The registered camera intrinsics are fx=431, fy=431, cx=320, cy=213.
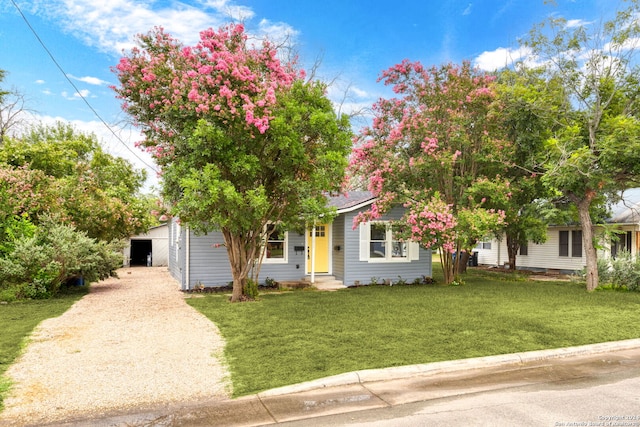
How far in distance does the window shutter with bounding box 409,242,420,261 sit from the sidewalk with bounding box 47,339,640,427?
31.1 ft

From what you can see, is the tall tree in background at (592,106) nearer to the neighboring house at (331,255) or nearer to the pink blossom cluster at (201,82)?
the neighboring house at (331,255)

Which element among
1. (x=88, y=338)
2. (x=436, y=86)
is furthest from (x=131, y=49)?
(x=436, y=86)

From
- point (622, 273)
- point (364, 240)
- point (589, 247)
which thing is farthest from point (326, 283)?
point (622, 273)

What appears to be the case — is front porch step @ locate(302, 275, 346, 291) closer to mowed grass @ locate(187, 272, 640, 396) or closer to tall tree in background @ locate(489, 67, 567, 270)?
mowed grass @ locate(187, 272, 640, 396)

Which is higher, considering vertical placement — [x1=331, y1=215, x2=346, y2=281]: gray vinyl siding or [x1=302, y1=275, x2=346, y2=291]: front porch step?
[x1=331, y1=215, x2=346, y2=281]: gray vinyl siding

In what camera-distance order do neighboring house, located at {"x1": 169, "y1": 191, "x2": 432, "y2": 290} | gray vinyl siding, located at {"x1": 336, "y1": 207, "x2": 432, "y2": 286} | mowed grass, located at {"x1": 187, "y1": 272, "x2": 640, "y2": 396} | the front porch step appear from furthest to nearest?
gray vinyl siding, located at {"x1": 336, "y1": 207, "x2": 432, "y2": 286} < the front porch step < neighboring house, located at {"x1": 169, "y1": 191, "x2": 432, "y2": 290} < mowed grass, located at {"x1": 187, "y1": 272, "x2": 640, "y2": 396}

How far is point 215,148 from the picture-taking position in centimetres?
990

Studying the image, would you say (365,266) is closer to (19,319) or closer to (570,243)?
(19,319)

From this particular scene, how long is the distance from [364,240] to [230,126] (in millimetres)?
7546

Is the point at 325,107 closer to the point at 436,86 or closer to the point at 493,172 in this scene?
the point at 436,86

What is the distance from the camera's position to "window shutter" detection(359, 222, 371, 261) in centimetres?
1562

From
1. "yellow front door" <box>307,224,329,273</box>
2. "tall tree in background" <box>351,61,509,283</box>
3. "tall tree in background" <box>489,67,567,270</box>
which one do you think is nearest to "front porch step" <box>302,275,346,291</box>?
"yellow front door" <box>307,224,329,273</box>

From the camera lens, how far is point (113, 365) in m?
5.96

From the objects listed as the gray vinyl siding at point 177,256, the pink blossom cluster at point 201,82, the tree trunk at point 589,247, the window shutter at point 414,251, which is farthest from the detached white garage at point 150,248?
the tree trunk at point 589,247
